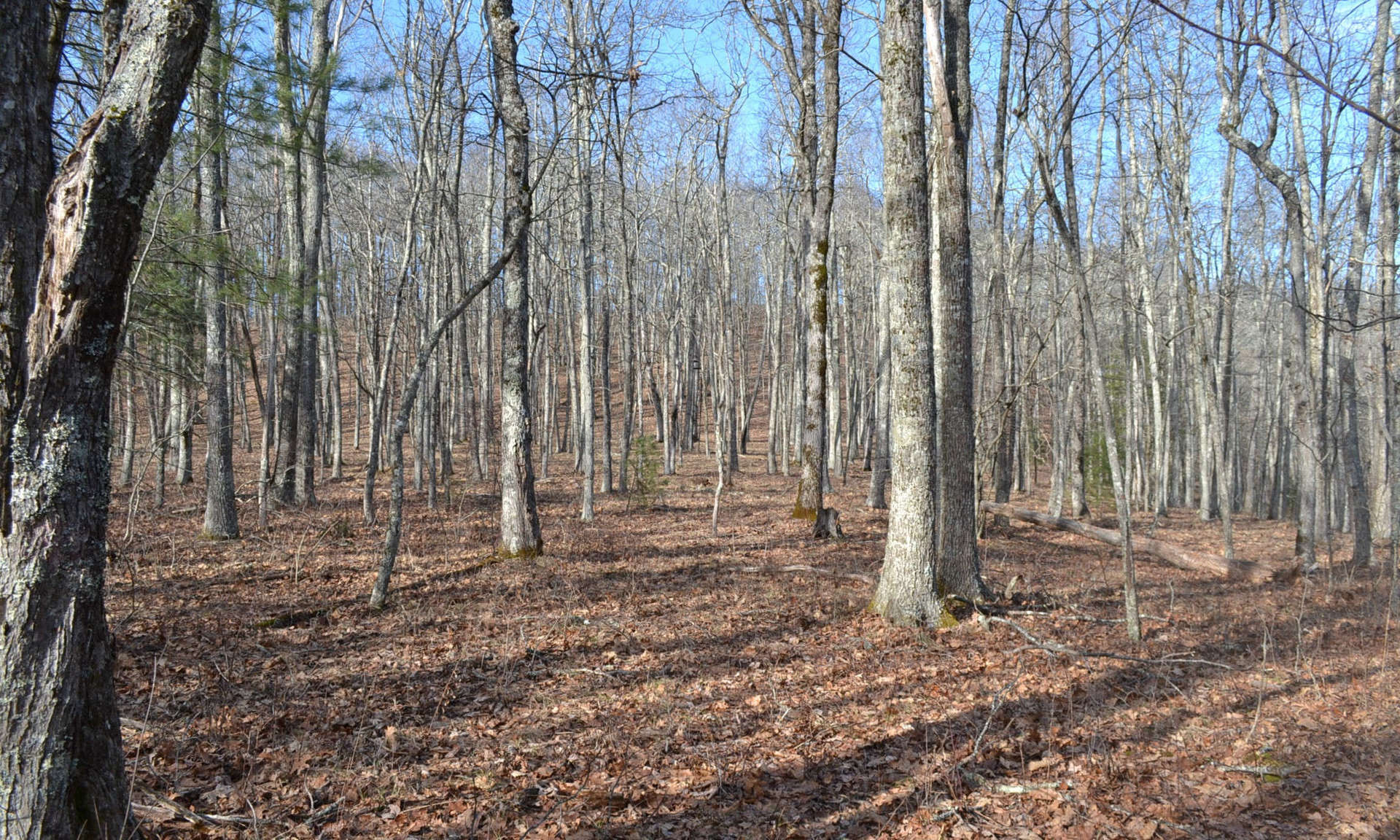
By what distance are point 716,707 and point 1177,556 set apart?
995 cm

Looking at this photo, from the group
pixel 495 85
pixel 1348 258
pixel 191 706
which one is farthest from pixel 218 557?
pixel 1348 258

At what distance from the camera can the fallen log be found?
10.5 metres

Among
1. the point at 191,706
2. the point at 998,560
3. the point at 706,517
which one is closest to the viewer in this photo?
the point at 191,706

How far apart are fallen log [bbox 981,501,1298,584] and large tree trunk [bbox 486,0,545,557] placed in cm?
705

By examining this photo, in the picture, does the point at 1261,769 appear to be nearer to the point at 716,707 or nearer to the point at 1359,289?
the point at 716,707

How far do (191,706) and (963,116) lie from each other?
9.70 m

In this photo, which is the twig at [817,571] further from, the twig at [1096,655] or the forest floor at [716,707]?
the twig at [1096,655]

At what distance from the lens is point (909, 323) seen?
250 inches

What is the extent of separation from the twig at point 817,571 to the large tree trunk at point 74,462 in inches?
266

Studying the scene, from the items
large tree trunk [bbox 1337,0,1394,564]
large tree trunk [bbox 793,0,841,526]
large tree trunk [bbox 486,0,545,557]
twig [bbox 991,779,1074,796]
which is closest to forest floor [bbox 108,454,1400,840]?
twig [bbox 991,779,1074,796]

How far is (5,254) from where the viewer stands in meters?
2.85

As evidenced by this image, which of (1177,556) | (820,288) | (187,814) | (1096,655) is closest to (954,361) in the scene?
(1096,655)

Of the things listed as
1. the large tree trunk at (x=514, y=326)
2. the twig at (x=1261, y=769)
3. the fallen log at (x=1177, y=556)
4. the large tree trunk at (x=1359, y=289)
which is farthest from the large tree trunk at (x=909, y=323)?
the large tree trunk at (x=1359, y=289)

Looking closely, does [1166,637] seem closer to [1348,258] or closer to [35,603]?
[1348,258]
